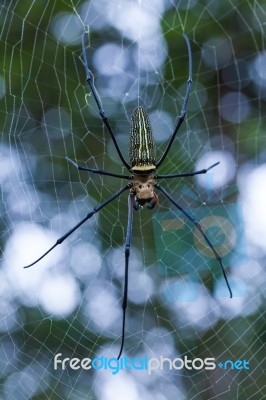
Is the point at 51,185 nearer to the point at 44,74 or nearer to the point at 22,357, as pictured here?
the point at 44,74

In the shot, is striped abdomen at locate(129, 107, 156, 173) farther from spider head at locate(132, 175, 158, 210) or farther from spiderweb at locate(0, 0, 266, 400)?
spiderweb at locate(0, 0, 266, 400)

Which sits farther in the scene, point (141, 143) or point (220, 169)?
point (220, 169)

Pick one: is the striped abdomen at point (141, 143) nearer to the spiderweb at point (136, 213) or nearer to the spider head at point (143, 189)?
the spider head at point (143, 189)

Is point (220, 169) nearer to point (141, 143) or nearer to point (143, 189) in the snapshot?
point (143, 189)

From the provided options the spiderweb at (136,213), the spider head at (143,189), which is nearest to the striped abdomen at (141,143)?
the spider head at (143,189)

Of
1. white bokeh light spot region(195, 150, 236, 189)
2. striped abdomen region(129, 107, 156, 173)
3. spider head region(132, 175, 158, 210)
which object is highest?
white bokeh light spot region(195, 150, 236, 189)

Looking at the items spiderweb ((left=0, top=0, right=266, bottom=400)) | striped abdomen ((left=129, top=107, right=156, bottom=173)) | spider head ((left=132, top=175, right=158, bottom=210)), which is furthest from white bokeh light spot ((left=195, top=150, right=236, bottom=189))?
striped abdomen ((left=129, top=107, right=156, bottom=173))

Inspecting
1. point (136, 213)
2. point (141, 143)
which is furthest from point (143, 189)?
point (136, 213)
